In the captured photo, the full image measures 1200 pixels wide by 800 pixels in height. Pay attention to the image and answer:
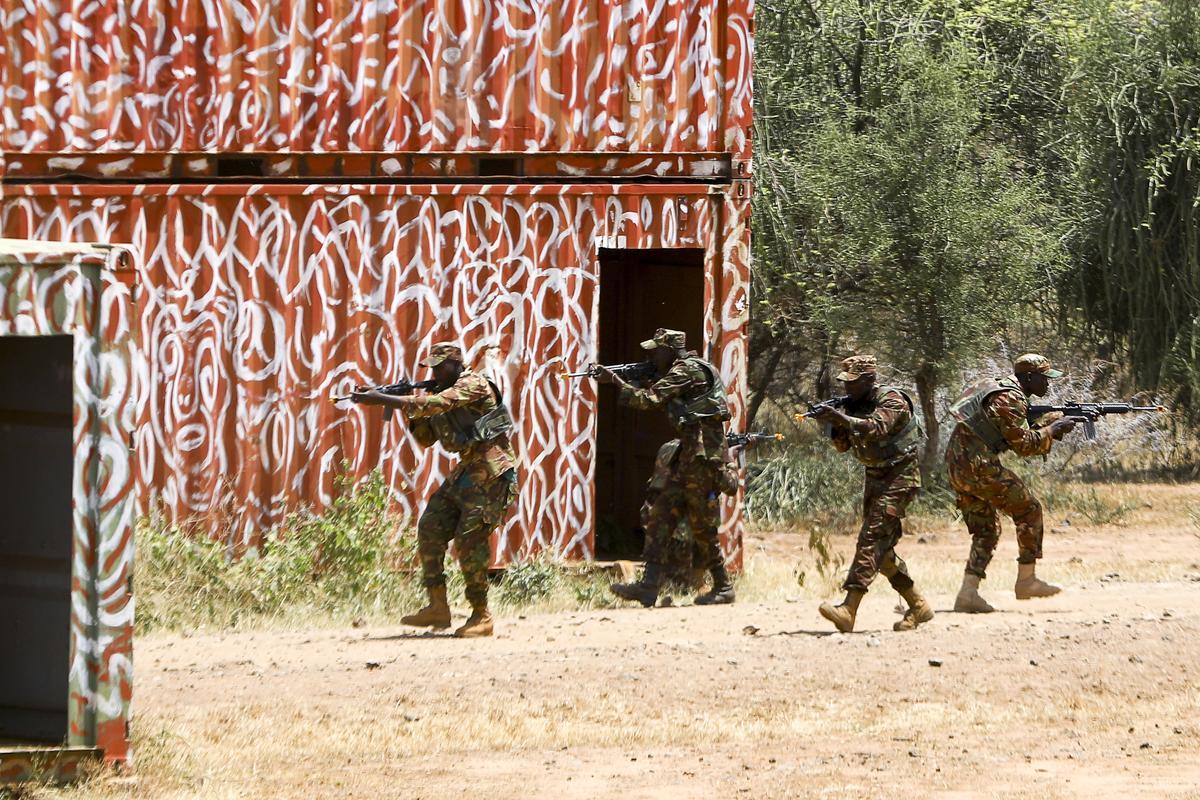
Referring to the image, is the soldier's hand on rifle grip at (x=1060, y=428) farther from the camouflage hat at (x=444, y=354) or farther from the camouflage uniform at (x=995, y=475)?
the camouflage hat at (x=444, y=354)

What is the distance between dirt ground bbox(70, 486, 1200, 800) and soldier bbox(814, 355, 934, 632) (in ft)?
1.00

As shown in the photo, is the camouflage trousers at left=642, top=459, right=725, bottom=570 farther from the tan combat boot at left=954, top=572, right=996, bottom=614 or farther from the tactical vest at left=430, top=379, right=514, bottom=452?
the tactical vest at left=430, top=379, right=514, bottom=452

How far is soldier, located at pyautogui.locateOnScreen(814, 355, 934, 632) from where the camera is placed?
9.24 m

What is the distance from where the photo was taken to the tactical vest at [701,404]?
10.5 metres

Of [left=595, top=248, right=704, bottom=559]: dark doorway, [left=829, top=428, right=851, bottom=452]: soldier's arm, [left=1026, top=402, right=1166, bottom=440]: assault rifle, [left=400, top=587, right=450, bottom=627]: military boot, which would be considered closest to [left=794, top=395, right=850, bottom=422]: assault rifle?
[left=829, top=428, right=851, bottom=452]: soldier's arm

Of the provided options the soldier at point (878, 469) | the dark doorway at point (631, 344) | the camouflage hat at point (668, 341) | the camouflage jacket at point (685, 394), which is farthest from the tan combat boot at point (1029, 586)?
the dark doorway at point (631, 344)

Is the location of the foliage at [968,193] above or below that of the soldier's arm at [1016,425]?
above

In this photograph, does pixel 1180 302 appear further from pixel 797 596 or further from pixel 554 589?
pixel 554 589

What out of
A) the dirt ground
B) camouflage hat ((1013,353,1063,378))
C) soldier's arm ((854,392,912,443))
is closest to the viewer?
the dirt ground

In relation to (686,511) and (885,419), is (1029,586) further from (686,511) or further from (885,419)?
(686,511)

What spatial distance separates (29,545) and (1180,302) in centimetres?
1204

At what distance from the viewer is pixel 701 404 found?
34.3 ft

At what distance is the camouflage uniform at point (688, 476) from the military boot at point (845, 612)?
137 cm

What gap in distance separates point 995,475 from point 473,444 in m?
2.94
